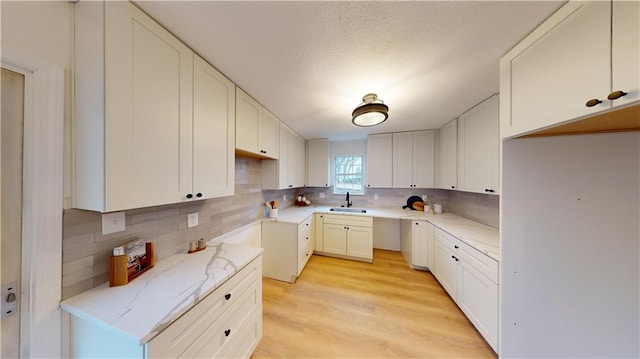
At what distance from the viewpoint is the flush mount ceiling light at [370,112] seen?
1672 mm

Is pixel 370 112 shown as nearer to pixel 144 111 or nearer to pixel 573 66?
pixel 573 66

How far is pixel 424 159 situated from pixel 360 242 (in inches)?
69.6

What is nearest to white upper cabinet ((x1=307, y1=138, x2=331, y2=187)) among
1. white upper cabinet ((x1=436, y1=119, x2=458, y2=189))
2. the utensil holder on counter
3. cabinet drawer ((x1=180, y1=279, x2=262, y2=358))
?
white upper cabinet ((x1=436, y1=119, x2=458, y2=189))

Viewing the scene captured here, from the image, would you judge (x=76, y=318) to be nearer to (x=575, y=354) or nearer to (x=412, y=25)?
(x=412, y=25)

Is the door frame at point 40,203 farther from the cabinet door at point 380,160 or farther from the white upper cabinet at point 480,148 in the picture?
the cabinet door at point 380,160

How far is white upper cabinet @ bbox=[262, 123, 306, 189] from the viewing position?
2.62 meters

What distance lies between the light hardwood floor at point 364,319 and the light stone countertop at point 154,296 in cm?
90

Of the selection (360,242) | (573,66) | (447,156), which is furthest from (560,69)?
(360,242)

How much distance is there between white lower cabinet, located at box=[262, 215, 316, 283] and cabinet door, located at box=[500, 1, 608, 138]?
7.70 ft

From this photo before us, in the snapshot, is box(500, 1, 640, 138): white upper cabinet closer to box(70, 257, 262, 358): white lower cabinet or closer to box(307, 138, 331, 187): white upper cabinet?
box(70, 257, 262, 358): white lower cabinet

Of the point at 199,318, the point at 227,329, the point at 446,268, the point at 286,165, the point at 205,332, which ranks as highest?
the point at 286,165

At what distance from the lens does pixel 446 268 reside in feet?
7.27

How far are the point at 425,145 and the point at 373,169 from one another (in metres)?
0.93

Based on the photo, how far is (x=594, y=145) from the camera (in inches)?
42.5
